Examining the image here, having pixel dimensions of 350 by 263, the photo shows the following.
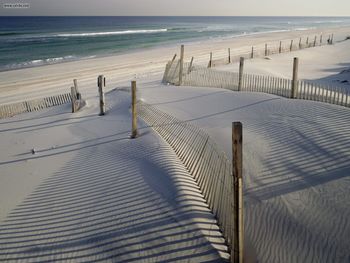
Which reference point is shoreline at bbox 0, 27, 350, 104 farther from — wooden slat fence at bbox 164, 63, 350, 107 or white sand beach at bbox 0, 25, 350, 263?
white sand beach at bbox 0, 25, 350, 263

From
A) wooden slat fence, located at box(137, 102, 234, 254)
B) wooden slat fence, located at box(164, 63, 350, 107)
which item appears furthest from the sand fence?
wooden slat fence, located at box(137, 102, 234, 254)

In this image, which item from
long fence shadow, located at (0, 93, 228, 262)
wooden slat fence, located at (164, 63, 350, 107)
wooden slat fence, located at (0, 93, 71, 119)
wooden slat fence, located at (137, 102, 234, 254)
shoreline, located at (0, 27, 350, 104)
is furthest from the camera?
shoreline, located at (0, 27, 350, 104)

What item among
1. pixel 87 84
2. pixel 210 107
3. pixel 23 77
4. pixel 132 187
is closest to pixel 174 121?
pixel 210 107

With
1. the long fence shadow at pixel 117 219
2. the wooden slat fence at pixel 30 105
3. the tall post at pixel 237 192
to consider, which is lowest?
A: the long fence shadow at pixel 117 219

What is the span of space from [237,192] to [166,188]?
250 cm

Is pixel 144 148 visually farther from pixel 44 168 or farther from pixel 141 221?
pixel 141 221

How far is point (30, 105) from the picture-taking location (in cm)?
1577

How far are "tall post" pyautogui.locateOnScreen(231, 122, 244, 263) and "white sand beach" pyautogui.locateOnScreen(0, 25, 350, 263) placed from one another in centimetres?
39

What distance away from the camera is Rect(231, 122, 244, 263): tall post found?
187 inches

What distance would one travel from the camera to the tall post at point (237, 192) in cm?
475

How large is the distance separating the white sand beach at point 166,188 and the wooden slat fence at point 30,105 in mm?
1151

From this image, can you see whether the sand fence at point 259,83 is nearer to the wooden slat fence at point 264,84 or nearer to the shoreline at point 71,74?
the wooden slat fence at point 264,84

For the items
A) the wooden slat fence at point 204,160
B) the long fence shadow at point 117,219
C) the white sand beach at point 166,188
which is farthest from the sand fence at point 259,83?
the long fence shadow at point 117,219

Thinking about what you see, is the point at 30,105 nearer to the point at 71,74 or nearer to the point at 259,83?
the point at 259,83
